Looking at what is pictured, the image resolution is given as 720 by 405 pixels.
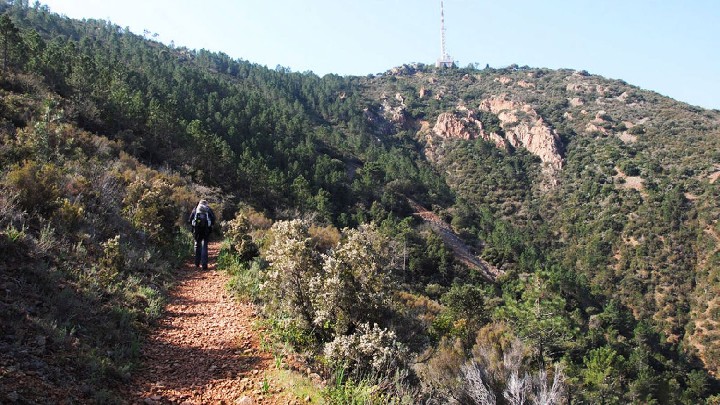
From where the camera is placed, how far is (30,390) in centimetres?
313

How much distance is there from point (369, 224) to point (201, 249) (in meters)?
4.04

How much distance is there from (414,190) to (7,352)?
6192 centimetres

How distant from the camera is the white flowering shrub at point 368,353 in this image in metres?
4.38

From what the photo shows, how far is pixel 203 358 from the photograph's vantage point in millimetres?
4922

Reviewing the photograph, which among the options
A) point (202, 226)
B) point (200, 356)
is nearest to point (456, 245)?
point (202, 226)

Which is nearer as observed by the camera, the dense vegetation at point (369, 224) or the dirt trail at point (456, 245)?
the dense vegetation at point (369, 224)

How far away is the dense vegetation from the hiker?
3.14 ft

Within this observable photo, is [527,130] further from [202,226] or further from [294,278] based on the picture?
[294,278]

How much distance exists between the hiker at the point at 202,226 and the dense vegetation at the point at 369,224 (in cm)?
96

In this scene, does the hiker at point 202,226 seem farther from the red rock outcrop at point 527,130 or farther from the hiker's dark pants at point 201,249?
the red rock outcrop at point 527,130

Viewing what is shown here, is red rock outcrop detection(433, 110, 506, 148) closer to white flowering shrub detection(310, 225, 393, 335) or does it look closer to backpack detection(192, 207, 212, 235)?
backpack detection(192, 207, 212, 235)

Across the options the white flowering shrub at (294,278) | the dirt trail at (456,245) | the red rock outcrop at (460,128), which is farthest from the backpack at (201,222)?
the red rock outcrop at (460,128)

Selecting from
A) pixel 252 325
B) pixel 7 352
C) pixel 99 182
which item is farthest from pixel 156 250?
pixel 7 352

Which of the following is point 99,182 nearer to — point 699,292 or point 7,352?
point 7,352
